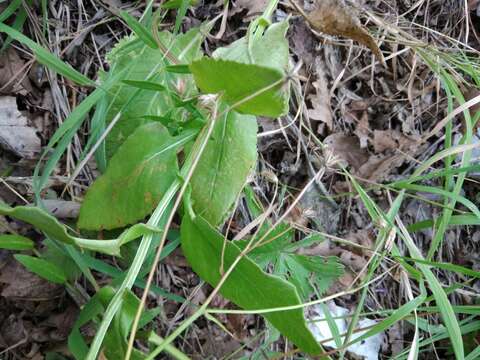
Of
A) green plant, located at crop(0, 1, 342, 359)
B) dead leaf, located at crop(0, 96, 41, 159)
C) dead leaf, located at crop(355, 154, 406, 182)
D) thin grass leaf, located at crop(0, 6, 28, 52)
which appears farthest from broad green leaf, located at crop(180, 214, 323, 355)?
dead leaf, located at crop(355, 154, 406, 182)

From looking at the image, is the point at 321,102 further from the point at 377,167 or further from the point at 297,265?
the point at 297,265

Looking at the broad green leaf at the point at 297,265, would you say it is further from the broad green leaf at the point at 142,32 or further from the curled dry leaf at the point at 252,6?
the curled dry leaf at the point at 252,6

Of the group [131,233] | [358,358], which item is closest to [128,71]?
[131,233]

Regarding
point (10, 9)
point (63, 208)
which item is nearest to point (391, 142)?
point (63, 208)

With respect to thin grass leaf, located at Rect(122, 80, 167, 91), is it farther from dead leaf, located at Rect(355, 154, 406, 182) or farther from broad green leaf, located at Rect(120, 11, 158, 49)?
dead leaf, located at Rect(355, 154, 406, 182)

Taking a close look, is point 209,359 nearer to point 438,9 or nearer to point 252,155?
point 252,155

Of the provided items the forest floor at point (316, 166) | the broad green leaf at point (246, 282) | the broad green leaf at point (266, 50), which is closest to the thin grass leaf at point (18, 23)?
the forest floor at point (316, 166)
